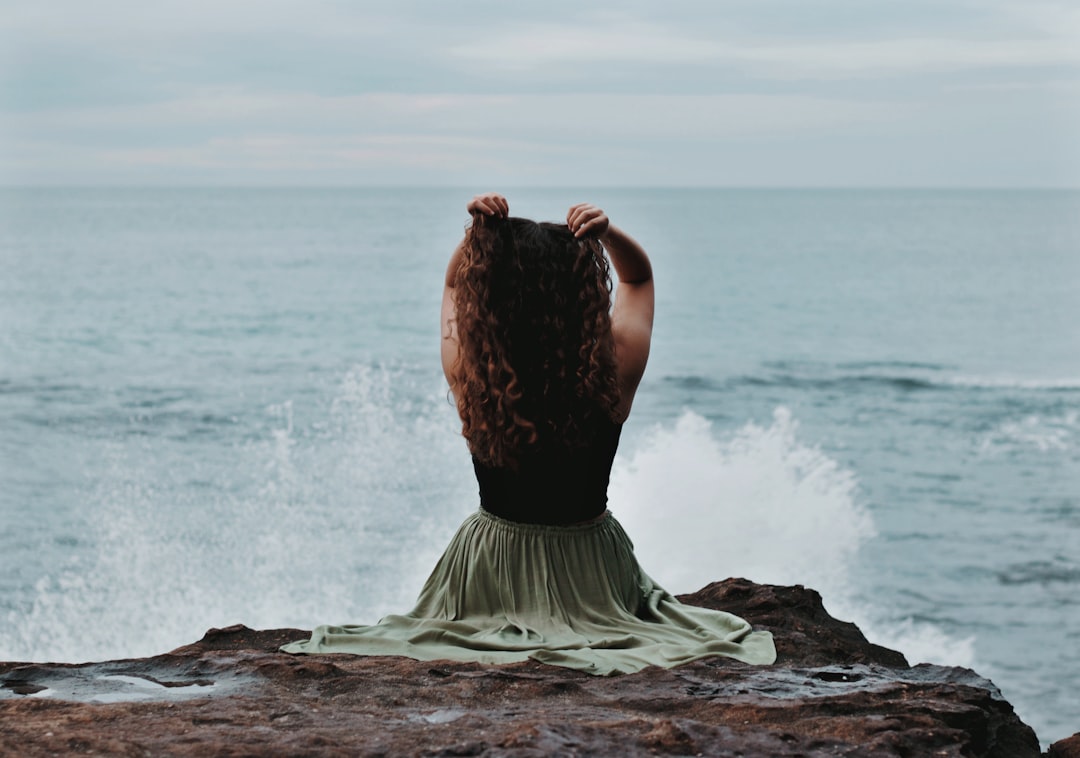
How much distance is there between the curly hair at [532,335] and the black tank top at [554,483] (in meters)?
0.06

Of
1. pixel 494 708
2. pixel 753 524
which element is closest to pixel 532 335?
pixel 494 708

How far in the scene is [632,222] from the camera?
296 ft

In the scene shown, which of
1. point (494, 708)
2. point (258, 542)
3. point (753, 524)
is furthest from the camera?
point (258, 542)

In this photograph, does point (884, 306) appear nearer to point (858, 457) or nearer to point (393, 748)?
point (858, 457)

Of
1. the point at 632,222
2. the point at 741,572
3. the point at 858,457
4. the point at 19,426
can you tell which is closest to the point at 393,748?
the point at 741,572

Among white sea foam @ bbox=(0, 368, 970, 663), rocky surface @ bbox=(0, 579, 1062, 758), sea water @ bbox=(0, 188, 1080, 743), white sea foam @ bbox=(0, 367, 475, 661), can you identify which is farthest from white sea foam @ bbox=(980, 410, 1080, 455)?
rocky surface @ bbox=(0, 579, 1062, 758)

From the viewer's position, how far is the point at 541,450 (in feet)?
12.8

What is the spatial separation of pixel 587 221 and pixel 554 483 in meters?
0.83

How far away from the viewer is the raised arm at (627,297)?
12.6 feet

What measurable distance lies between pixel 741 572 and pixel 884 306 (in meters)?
29.9

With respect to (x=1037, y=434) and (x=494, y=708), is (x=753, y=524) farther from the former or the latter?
(x=494, y=708)

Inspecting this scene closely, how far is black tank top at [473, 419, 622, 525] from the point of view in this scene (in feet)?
12.9

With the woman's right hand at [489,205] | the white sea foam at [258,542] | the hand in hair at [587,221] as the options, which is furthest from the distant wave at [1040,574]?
the woman's right hand at [489,205]

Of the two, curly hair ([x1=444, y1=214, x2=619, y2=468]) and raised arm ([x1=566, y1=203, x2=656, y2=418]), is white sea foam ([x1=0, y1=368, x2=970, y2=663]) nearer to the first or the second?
raised arm ([x1=566, y1=203, x2=656, y2=418])
